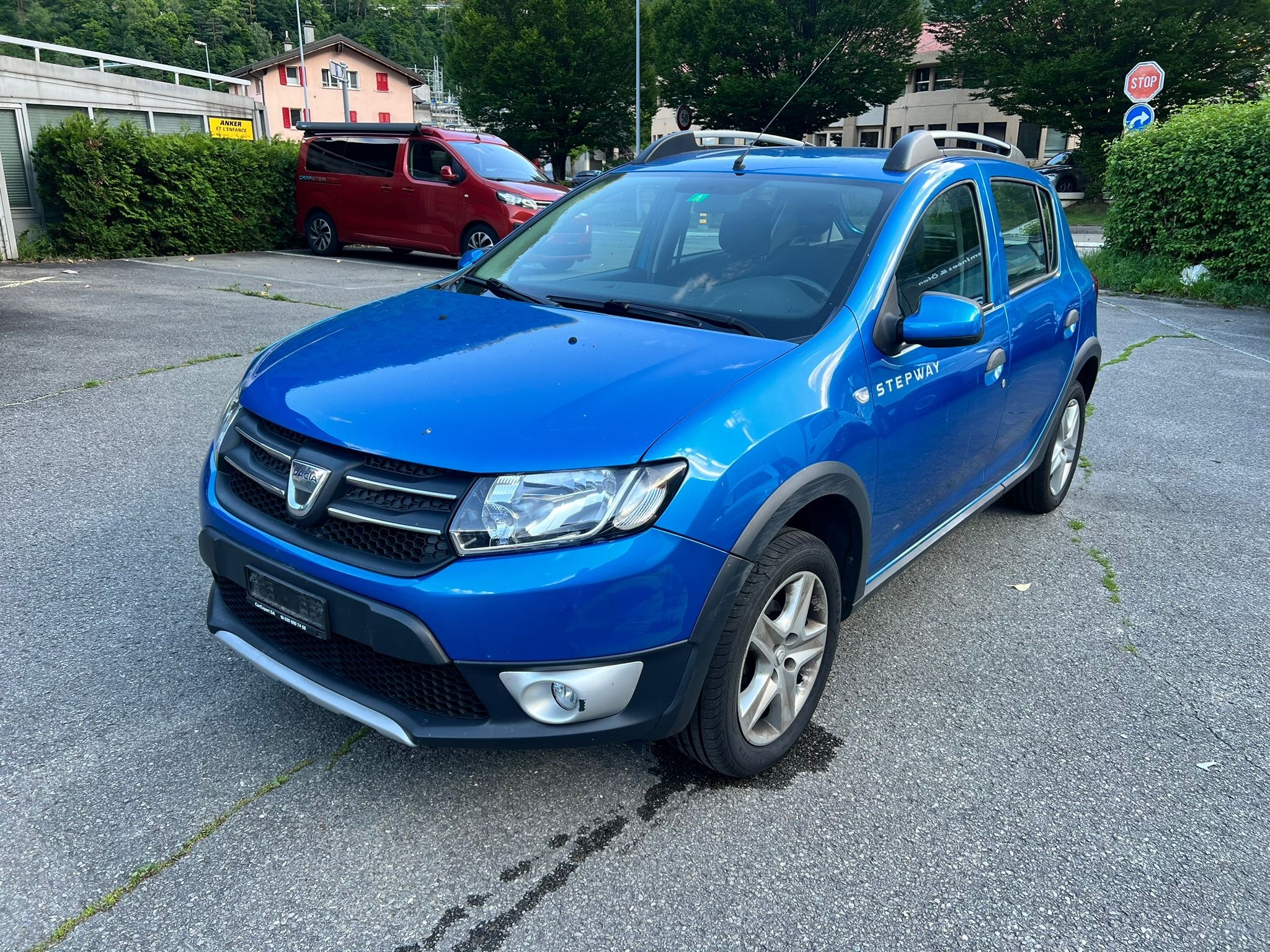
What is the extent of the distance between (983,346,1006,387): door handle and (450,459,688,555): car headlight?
73.4 inches

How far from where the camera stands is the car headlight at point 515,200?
13.2 meters

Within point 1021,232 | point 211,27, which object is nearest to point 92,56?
point 1021,232

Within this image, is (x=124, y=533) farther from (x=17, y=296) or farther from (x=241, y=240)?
(x=241, y=240)

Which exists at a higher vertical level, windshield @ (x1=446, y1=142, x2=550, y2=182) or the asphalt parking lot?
windshield @ (x1=446, y1=142, x2=550, y2=182)

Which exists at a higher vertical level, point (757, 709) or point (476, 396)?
point (476, 396)

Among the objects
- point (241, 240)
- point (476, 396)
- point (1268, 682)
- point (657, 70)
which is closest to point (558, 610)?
point (476, 396)

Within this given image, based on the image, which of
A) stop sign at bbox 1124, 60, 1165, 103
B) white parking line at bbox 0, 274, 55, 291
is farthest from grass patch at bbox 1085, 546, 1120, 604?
stop sign at bbox 1124, 60, 1165, 103

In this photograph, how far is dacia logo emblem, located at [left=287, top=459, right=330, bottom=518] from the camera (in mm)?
2430

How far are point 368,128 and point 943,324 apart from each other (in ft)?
43.7

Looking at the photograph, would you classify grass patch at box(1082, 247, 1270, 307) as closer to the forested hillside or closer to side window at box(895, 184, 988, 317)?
side window at box(895, 184, 988, 317)

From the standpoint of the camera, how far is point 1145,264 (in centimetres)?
1380

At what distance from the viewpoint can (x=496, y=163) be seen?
13.9m

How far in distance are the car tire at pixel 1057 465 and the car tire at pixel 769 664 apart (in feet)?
7.33

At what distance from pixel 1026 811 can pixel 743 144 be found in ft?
11.0
